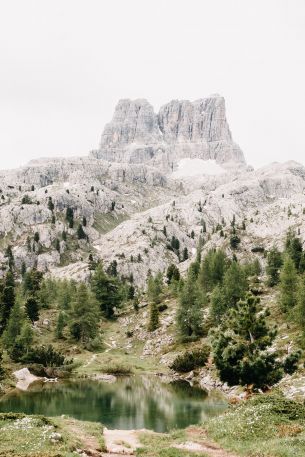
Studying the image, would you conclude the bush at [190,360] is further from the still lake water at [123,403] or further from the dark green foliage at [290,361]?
the dark green foliage at [290,361]

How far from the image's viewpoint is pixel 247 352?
142 ft

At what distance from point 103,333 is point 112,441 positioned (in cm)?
8968

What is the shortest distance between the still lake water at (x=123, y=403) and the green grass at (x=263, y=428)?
13.7 metres

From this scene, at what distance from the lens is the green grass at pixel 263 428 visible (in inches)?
973

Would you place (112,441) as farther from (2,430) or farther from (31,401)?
(31,401)

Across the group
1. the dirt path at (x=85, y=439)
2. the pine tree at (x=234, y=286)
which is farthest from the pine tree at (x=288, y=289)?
the dirt path at (x=85, y=439)

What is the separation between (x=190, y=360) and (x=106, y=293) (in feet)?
173

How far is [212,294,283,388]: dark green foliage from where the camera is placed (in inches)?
1660

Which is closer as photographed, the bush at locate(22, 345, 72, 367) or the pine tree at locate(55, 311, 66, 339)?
the bush at locate(22, 345, 72, 367)

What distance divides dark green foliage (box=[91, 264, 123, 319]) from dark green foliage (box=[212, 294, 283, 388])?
94599mm

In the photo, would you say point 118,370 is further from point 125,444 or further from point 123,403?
point 125,444

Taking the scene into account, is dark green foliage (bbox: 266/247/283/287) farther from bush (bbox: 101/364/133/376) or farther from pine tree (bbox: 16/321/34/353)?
pine tree (bbox: 16/321/34/353)

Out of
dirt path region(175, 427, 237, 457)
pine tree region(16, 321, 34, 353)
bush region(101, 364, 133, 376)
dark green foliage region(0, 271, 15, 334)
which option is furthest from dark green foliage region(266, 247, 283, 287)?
dirt path region(175, 427, 237, 457)

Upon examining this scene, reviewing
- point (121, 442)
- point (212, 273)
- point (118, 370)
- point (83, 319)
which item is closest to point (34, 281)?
point (83, 319)
